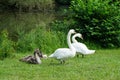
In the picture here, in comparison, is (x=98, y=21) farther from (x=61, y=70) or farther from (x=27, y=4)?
(x=27, y=4)

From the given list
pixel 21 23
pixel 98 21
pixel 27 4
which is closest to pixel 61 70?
pixel 98 21

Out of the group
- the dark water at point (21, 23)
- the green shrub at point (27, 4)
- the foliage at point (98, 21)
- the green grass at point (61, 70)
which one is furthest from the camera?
the green shrub at point (27, 4)

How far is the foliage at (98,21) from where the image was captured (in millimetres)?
16234

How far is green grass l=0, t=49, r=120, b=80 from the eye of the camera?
8.82 metres

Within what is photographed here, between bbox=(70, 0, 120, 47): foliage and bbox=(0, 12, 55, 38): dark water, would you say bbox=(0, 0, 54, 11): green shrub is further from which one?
bbox=(70, 0, 120, 47): foliage

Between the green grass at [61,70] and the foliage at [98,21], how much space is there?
4.75m

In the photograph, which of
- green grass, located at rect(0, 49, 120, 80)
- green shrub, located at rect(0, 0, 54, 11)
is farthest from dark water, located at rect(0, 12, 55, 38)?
green grass, located at rect(0, 49, 120, 80)

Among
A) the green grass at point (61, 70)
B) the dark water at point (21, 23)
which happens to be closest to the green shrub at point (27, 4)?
the dark water at point (21, 23)

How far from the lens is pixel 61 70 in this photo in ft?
31.9

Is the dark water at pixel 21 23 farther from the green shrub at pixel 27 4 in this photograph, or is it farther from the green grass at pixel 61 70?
the green grass at pixel 61 70

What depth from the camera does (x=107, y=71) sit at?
959 centimetres

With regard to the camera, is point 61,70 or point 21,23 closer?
point 61,70

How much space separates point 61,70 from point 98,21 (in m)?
7.14

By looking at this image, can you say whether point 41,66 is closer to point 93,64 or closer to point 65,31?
point 93,64
